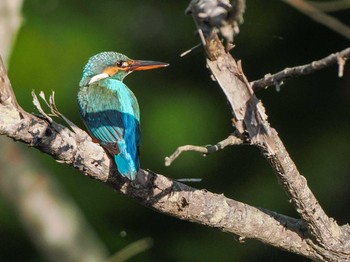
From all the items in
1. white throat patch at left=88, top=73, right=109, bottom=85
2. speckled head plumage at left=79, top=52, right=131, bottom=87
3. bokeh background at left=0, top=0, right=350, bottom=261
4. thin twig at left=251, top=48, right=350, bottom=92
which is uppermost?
thin twig at left=251, top=48, right=350, bottom=92

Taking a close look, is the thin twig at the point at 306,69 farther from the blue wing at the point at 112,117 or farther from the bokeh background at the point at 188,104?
the bokeh background at the point at 188,104

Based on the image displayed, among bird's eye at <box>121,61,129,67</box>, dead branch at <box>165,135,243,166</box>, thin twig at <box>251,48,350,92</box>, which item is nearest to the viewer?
thin twig at <box>251,48,350,92</box>

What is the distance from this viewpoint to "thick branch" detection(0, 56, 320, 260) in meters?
3.16

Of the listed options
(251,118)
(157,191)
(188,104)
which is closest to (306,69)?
(251,118)

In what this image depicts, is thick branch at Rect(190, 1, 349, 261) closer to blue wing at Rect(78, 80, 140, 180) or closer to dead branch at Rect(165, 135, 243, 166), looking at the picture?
dead branch at Rect(165, 135, 243, 166)

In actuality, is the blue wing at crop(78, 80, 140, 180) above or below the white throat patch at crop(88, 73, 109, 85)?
below

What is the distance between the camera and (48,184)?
5.97 meters

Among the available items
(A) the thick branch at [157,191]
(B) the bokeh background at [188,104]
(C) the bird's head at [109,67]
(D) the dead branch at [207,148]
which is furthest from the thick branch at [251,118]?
(B) the bokeh background at [188,104]

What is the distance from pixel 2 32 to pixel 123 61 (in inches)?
28.5

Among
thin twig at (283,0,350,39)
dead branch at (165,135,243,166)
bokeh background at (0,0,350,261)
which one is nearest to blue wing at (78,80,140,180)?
dead branch at (165,135,243,166)

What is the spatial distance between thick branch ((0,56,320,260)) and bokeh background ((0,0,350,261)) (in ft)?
9.25

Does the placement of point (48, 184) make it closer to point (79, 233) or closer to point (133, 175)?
point (79, 233)

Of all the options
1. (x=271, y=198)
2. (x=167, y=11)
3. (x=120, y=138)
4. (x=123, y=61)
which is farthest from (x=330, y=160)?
(x=120, y=138)

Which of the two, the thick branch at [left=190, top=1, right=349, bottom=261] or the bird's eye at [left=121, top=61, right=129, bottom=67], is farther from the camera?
the bird's eye at [left=121, top=61, right=129, bottom=67]
